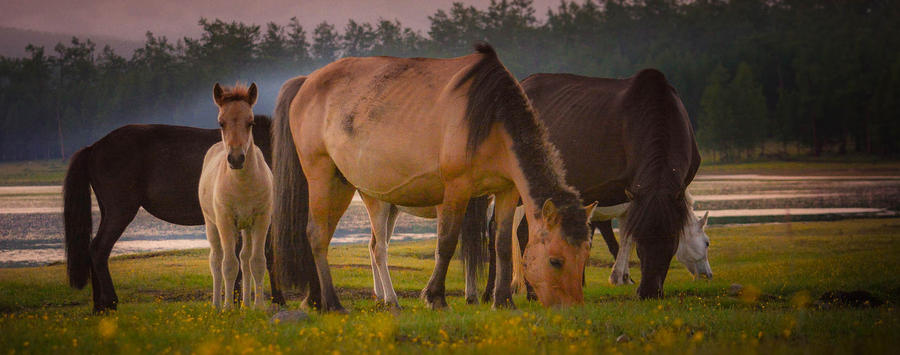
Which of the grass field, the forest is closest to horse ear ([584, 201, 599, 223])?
the grass field

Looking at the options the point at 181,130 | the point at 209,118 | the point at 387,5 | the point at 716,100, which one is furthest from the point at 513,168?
the point at 387,5

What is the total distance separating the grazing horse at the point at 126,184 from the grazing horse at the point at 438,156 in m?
1.99

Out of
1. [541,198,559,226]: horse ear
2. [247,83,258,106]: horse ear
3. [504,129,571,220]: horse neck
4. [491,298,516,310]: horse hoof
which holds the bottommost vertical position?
[491,298,516,310]: horse hoof

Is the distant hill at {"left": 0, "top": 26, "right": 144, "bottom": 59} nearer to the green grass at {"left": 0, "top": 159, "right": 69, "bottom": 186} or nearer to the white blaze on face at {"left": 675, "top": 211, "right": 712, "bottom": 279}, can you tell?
the green grass at {"left": 0, "top": 159, "right": 69, "bottom": 186}

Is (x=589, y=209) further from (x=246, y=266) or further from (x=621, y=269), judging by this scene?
(x=621, y=269)

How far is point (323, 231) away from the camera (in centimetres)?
924

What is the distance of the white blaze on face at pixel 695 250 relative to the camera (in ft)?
45.2

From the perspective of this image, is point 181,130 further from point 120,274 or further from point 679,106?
point 679,106

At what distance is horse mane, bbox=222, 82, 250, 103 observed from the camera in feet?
29.6

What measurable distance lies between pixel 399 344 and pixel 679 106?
6047 millimetres

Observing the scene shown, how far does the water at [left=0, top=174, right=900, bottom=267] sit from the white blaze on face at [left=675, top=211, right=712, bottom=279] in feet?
35.9

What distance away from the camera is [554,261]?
7.20 meters

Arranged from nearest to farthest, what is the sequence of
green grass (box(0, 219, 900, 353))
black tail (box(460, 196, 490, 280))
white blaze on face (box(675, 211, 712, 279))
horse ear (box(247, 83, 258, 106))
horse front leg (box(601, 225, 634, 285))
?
green grass (box(0, 219, 900, 353))
horse ear (box(247, 83, 258, 106))
black tail (box(460, 196, 490, 280))
horse front leg (box(601, 225, 634, 285))
white blaze on face (box(675, 211, 712, 279))

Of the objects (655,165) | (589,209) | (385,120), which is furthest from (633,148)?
(385,120)
